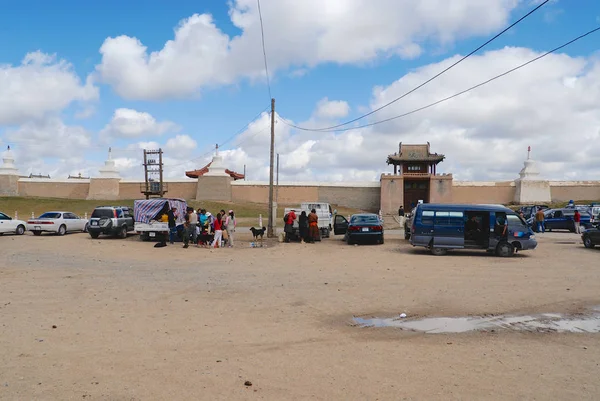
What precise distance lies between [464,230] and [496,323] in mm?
10566

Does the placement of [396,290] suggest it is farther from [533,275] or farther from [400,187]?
[400,187]

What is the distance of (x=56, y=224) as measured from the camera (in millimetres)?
27438

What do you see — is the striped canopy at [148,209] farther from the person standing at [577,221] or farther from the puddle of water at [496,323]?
the person standing at [577,221]

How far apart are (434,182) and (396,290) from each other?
46.5 meters

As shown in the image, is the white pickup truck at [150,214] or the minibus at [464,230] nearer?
the minibus at [464,230]

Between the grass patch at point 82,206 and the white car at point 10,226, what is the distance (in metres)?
24.3

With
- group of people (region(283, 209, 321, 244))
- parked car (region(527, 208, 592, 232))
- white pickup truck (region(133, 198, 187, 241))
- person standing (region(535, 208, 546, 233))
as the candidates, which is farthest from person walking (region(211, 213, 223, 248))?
parked car (region(527, 208, 592, 232))

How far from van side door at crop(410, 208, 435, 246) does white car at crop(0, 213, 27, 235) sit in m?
20.2

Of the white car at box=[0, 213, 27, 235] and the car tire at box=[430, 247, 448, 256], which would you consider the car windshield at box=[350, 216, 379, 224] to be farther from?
the white car at box=[0, 213, 27, 235]

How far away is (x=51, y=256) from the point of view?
1777cm

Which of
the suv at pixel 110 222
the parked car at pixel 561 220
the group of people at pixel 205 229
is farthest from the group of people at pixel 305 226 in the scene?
the parked car at pixel 561 220

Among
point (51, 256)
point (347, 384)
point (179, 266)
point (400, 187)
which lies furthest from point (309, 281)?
point (400, 187)

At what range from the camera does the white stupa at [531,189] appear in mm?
55750

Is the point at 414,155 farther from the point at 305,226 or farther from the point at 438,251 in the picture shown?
the point at 438,251
